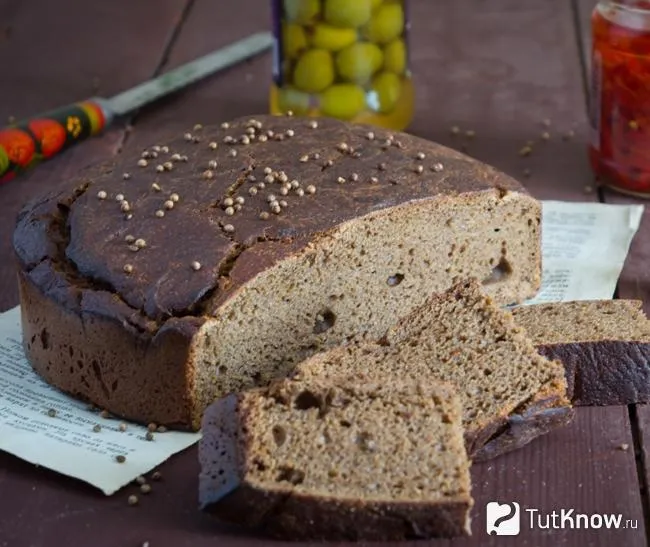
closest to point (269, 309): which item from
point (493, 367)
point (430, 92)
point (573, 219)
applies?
point (493, 367)

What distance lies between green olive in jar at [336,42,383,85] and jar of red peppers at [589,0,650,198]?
569 mm

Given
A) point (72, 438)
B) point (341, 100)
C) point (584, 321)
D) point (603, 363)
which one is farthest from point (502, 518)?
point (341, 100)

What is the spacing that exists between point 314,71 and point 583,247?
0.85m

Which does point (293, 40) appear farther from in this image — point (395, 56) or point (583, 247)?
point (583, 247)

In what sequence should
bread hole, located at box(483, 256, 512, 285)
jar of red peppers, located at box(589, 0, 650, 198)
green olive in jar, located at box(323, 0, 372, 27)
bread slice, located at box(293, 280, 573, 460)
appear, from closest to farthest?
bread slice, located at box(293, 280, 573, 460)
bread hole, located at box(483, 256, 512, 285)
jar of red peppers, located at box(589, 0, 650, 198)
green olive in jar, located at box(323, 0, 372, 27)

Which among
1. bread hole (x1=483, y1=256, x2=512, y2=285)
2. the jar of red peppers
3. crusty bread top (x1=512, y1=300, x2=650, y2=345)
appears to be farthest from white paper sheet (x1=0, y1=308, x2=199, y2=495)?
the jar of red peppers

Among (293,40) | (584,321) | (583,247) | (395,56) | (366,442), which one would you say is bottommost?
(583,247)

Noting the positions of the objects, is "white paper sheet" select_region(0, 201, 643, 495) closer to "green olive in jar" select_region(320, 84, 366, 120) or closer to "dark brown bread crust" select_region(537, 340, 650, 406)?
"dark brown bread crust" select_region(537, 340, 650, 406)

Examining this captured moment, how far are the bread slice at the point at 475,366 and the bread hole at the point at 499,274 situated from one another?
329 mm

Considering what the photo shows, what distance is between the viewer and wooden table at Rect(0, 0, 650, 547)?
2.22 metres

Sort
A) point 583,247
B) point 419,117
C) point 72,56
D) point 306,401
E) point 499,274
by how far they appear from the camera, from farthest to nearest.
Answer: point 72,56 < point 419,117 < point 583,247 < point 499,274 < point 306,401

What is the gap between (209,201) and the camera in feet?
8.70

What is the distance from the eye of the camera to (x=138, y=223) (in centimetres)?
260

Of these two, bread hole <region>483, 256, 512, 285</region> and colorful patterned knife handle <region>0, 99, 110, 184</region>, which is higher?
colorful patterned knife handle <region>0, 99, 110, 184</region>
